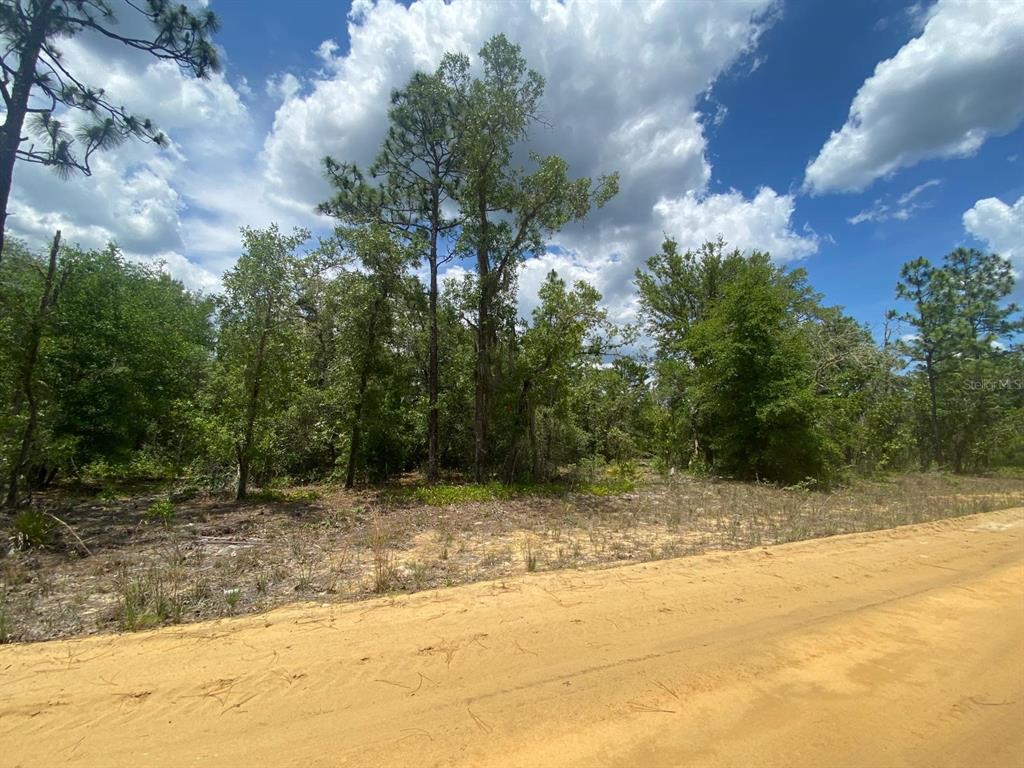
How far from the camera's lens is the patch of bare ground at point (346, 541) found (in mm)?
4801

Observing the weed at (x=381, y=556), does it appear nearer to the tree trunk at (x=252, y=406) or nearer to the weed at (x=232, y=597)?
the weed at (x=232, y=597)

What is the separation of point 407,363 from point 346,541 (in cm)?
863

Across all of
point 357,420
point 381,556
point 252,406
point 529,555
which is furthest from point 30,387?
point 529,555

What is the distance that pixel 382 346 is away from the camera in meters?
14.1

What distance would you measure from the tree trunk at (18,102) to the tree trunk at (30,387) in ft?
3.48

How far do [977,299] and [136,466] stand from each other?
126 ft

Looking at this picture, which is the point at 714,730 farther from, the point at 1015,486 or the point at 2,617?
the point at 1015,486

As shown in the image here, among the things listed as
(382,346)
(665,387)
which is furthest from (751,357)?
(382,346)

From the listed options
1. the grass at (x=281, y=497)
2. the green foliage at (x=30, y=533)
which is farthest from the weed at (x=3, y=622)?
the grass at (x=281, y=497)

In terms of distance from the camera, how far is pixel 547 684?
3365 millimetres

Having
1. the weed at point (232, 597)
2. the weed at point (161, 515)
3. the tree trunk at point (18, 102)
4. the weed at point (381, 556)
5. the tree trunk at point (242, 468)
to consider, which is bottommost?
the weed at point (232, 597)

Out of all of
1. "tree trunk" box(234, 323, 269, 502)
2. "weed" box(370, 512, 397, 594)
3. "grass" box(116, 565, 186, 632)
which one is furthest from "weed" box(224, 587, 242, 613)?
"tree trunk" box(234, 323, 269, 502)

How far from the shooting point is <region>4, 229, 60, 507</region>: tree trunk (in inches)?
343

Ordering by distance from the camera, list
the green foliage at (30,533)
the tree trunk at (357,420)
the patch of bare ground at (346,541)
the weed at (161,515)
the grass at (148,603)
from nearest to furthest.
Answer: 1. the grass at (148,603)
2. the patch of bare ground at (346,541)
3. the green foliage at (30,533)
4. the weed at (161,515)
5. the tree trunk at (357,420)
